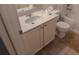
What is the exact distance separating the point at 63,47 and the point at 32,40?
0.89 metres

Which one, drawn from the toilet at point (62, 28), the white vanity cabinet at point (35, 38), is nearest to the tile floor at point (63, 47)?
the toilet at point (62, 28)

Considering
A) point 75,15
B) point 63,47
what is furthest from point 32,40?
point 75,15

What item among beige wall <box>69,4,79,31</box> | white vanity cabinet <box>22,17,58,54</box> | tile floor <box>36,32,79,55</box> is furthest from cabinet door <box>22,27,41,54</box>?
beige wall <box>69,4,79,31</box>

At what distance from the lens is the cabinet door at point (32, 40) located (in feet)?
4.58

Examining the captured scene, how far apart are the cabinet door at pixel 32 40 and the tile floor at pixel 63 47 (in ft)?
0.99

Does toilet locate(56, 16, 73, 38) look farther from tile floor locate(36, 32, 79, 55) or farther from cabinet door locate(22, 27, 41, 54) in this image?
cabinet door locate(22, 27, 41, 54)

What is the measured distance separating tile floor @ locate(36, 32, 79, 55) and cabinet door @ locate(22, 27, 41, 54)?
0.99ft

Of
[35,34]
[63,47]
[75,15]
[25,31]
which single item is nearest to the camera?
[25,31]

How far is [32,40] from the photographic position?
1.53 metres

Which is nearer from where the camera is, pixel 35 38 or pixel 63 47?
pixel 35 38

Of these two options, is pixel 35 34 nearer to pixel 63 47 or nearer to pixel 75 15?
pixel 63 47

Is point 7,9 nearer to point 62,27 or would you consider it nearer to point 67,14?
point 62,27
